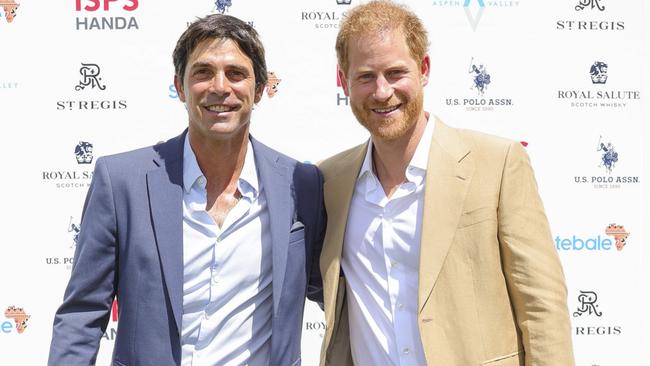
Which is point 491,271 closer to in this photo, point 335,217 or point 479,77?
point 335,217

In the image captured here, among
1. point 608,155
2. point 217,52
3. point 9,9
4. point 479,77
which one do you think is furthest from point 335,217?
point 9,9

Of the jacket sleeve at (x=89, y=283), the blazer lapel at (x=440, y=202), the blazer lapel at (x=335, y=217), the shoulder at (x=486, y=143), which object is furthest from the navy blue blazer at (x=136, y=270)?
the shoulder at (x=486, y=143)

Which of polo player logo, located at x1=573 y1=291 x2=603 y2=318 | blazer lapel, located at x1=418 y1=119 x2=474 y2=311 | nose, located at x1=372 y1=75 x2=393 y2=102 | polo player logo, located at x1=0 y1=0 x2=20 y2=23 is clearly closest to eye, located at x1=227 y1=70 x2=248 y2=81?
nose, located at x1=372 y1=75 x2=393 y2=102

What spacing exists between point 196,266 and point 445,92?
2.54 metres

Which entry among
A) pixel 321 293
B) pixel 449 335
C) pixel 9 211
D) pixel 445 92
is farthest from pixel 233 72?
pixel 9 211

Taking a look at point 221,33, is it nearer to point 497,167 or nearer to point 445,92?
point 497,167

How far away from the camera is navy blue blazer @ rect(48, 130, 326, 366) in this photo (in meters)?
1.91

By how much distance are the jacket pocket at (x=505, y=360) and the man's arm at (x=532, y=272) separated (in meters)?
0.04

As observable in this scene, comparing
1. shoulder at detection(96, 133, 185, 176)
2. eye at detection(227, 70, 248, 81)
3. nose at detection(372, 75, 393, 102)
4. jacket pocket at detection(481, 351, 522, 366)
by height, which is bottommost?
jacket pocket at detection(481, 351, 522, 366)

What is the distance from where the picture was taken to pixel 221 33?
6.89ft

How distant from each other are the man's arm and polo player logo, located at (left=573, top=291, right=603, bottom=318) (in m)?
2.42

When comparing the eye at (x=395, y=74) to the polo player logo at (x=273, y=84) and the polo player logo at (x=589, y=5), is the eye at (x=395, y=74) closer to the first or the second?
the polo player logo at (x=273, y=84)

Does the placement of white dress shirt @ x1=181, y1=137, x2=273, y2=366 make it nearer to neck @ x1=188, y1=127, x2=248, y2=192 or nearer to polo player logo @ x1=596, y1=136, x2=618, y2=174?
neck @ x1=188, y1=127, x2=248, y2=192

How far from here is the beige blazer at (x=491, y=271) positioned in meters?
1.87
